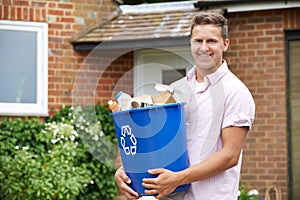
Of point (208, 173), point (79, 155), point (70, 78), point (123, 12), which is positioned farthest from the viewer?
point (123, 12)

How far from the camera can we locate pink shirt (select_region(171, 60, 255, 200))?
3.47m

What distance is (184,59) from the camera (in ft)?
29.4

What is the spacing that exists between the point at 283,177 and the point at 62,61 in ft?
9.78

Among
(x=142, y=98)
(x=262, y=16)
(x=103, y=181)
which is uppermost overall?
(x=262, y=16)

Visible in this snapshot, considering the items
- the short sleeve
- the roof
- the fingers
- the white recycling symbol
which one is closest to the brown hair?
the short sleeve

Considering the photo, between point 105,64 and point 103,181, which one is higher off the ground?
point 105,64

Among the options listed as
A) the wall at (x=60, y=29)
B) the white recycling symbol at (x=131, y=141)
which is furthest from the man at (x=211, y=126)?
the wall at (x=60, y=29)

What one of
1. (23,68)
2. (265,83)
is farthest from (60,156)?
(265,83)

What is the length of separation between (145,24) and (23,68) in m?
1.58

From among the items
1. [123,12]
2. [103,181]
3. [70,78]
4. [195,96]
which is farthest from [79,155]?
[195,96]

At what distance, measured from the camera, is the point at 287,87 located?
→ 30.1 ft

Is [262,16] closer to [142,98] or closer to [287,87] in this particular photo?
[287,87]

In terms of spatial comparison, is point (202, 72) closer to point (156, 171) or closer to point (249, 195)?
point (156, 171)

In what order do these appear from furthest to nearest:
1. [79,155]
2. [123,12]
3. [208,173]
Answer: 1. [123,12]
2. [79,155]
3. [208,173]
